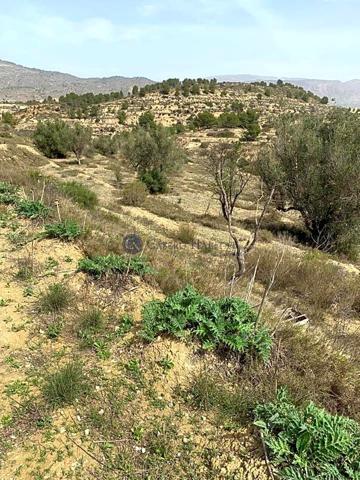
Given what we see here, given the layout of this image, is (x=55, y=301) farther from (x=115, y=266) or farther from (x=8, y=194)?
(x=8, y=194)

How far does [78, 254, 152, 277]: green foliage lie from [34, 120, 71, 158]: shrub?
30385 mm

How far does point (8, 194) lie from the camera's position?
30.1 feet

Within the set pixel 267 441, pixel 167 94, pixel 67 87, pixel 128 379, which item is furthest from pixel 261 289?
pixel 67 87

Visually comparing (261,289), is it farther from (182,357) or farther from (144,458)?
(144,458)

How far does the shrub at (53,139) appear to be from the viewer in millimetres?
33372

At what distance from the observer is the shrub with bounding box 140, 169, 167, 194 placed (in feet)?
82.7

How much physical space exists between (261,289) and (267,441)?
6.35 metres

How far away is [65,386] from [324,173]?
44.6 feet

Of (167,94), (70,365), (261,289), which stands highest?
(167,94)

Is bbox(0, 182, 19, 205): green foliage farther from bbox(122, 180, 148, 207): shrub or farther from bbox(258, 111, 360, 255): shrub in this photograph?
bbox(122, 180, 148, 207): shrub

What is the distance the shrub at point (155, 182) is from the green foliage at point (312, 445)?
2284cm

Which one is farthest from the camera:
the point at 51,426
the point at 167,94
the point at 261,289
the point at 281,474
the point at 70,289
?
the point at 167,94

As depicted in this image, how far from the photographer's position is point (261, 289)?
9.02 meters

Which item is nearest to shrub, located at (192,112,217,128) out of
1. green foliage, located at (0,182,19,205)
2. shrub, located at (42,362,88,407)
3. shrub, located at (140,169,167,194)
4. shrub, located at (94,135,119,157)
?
shrub, located at (94,135,119,157)
